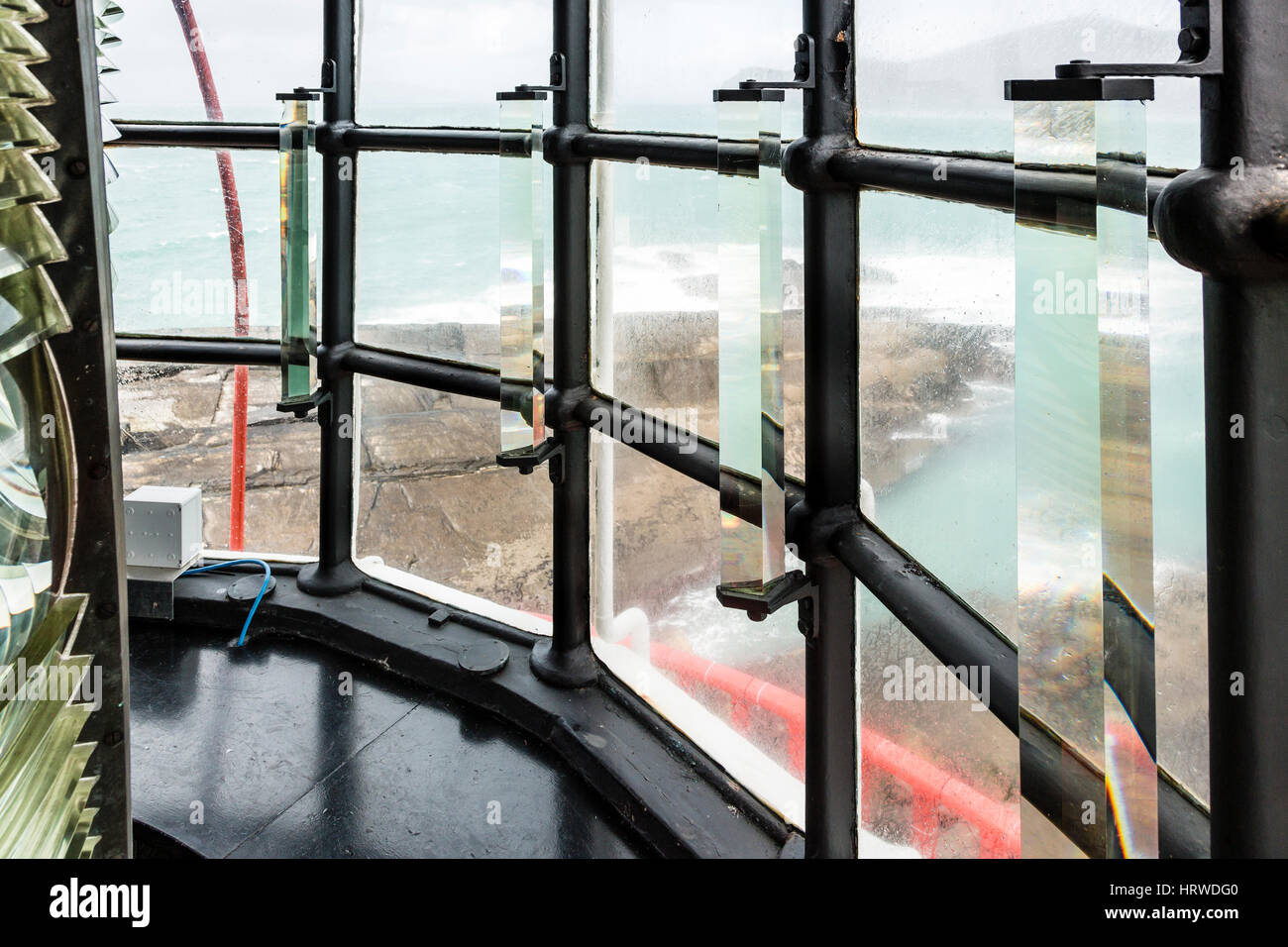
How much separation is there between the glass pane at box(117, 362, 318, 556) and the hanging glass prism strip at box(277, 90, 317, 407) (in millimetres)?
3165

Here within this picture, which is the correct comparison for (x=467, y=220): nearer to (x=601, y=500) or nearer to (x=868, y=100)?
(x=601, y=500)

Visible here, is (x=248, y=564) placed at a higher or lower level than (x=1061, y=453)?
lower

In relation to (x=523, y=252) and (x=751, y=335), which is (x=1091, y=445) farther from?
(x=523, y=252)

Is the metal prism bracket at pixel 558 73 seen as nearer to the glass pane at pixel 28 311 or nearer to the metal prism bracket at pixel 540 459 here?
the metal prism bracket at pixel 540 459

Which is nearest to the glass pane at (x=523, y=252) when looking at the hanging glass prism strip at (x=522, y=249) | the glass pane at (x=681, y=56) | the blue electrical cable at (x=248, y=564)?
the hanging glass prism strip at (x=522, y=249)

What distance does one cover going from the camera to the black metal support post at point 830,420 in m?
1.69

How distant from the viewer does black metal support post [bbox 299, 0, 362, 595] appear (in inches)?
128

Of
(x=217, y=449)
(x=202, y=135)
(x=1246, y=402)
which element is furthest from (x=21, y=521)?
(x=217, y=449)

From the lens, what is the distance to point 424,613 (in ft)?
11.3

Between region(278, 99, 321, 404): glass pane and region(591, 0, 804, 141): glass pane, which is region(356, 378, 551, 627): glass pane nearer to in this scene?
region(278, 99, 321, 404): glass pane

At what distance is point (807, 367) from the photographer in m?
1.82

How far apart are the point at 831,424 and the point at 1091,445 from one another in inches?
36.2

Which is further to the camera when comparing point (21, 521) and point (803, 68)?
point (803, 68)

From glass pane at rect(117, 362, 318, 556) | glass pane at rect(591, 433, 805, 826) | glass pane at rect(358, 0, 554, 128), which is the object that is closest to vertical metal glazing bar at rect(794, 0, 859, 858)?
glass pane at rect(591, 433, 805, 826)
